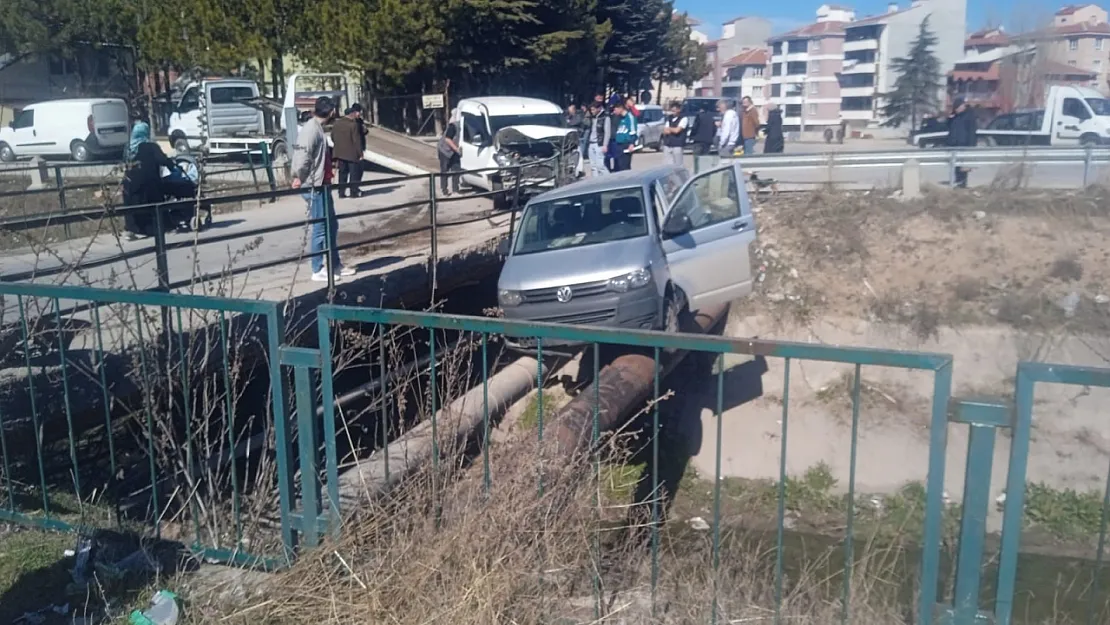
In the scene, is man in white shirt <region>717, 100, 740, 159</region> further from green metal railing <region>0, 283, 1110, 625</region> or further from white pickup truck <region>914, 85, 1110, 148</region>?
green metal railing <region>0, 283, 1110, 625</region>

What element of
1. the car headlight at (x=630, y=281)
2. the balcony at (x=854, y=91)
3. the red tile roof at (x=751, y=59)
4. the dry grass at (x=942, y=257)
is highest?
the red tile roof at (x=751, y=59)

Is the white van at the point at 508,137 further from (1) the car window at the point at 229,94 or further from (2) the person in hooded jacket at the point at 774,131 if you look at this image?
(1) the car window at the point at 229,94

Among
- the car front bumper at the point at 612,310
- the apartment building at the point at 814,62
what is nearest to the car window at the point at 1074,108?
the car front bumper at the point at 612,310

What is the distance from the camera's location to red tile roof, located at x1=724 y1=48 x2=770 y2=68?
316 feet

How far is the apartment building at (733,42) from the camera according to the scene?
105669 mm

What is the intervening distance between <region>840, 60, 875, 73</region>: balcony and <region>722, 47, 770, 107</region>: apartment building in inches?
380

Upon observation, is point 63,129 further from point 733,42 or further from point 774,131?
point 733,42

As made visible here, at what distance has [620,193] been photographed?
32.4ft

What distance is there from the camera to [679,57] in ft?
179

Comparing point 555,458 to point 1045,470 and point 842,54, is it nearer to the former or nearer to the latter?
point 1045,470

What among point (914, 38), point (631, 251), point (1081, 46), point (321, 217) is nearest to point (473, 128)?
point (321, 217)

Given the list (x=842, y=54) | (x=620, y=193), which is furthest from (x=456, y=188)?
(x=842, y=54)

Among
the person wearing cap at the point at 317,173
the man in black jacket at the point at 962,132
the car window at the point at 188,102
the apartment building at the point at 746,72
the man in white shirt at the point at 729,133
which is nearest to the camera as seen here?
the person wearing cap at the point at 317,173

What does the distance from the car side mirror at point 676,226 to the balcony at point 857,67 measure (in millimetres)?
73479
